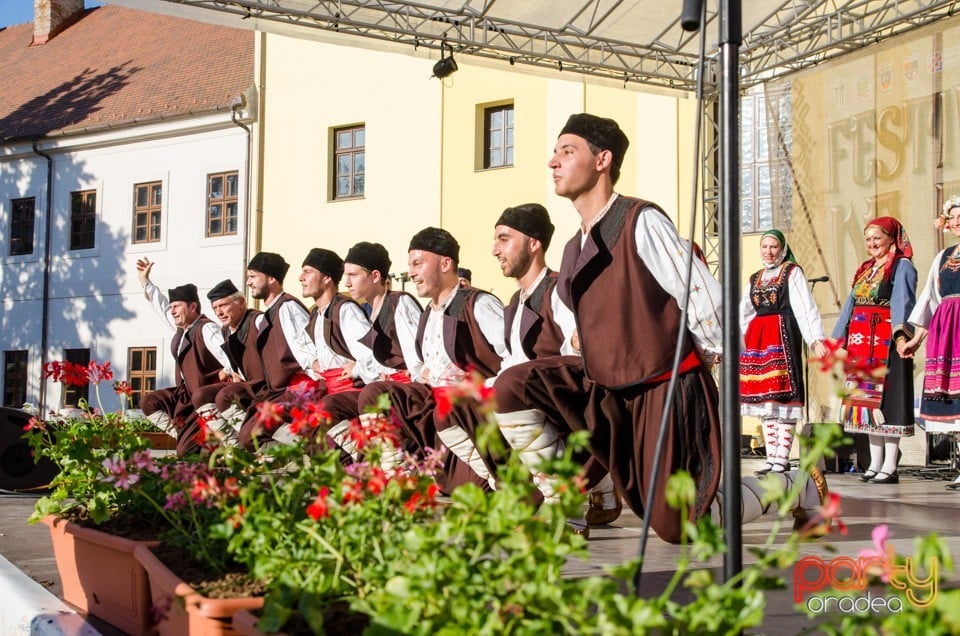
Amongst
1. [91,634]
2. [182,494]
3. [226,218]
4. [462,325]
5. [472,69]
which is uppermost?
[472,69]

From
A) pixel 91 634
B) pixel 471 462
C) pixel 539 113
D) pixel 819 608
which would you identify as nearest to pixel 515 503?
pixel 819 608

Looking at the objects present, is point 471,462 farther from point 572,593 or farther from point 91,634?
point 572,593

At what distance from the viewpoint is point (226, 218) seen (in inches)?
910

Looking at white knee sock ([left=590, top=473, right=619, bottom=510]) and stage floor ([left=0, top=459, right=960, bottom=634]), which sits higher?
white knee sock ([left=590, top=473, right=619, bottom=510])

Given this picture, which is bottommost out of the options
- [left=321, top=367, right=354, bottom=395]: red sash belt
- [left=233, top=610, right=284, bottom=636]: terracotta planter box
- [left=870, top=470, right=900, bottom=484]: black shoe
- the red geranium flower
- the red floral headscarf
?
[left=870, top=470, right=900, bottom=484]: black shoe

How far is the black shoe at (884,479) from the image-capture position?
28.7 feet

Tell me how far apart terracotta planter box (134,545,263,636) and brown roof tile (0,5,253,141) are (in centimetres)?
2042

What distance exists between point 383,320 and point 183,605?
5.01m

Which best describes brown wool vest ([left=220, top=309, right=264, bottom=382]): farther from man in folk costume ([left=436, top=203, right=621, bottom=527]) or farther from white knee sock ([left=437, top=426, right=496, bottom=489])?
white knee sock ([left=437, top=426, right=496, bottom=489])

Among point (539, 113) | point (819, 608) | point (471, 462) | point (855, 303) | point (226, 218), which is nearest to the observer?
point (819, 608)

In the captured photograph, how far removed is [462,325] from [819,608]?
3509mm

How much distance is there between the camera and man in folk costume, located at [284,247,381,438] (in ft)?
25.9

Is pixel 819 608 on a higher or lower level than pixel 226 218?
lower

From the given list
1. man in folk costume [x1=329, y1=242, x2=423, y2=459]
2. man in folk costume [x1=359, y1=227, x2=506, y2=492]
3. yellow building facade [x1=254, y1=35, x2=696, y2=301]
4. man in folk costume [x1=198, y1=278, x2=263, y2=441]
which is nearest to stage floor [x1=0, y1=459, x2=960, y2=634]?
man in folk costume [x1=359, y1=227, x2=506, y2=492]
